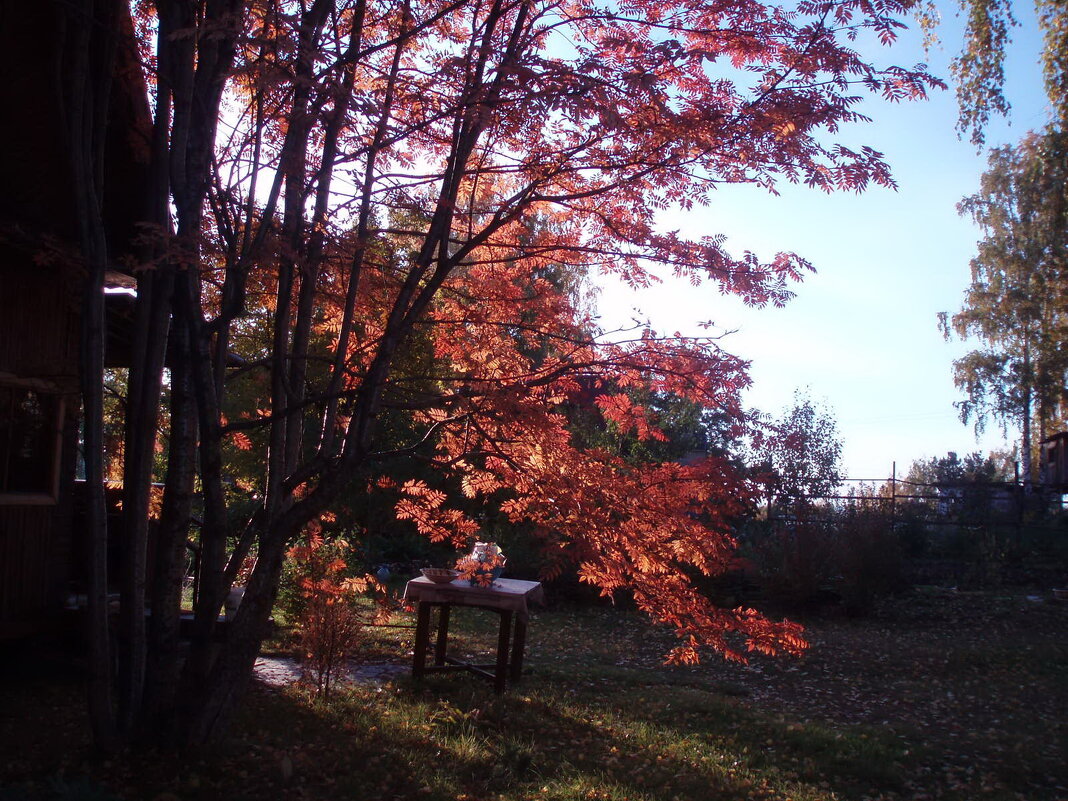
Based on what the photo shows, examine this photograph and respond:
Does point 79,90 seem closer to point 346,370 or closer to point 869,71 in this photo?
point 346,370

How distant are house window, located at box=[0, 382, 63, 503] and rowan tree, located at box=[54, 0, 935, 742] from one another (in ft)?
7.83

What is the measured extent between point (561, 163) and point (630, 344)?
1.19m

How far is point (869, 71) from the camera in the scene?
16.3ft

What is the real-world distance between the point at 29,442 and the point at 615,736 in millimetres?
5255

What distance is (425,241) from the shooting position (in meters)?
5.45

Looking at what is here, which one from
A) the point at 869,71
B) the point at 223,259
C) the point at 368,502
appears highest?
the point at 869,71

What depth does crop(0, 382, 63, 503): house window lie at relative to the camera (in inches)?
270

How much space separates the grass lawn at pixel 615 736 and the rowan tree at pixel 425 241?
0.61 meters

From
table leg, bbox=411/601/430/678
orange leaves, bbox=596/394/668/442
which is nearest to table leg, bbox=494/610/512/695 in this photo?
table leg, bbox=411/601/430/678

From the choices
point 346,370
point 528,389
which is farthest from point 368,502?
point 528,389

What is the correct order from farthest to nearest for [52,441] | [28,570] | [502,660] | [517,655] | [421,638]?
[517,655] → [421,638] → [502,660] → [52,441] → [28,570]

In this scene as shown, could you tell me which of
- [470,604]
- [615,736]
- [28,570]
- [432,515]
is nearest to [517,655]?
[470,604]

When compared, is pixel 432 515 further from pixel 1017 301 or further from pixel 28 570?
pixel 1017 301

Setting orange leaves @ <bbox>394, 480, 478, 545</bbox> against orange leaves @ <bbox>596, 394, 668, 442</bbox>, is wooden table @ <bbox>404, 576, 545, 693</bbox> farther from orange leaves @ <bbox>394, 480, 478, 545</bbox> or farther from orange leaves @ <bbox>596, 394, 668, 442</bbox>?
orange leaves @ <bbox>596, 394, 668, 442</bbox>
